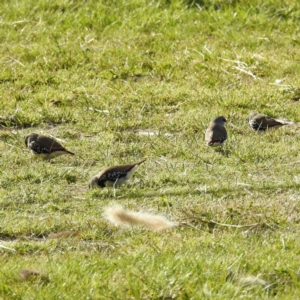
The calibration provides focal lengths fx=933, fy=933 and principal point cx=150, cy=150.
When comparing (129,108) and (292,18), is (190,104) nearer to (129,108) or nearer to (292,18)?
(129,108)

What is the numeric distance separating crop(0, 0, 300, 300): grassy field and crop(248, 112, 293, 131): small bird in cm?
10

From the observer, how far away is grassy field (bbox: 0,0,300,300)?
651 cm

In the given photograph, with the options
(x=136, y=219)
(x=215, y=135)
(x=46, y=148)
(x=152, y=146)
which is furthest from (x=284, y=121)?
(x=136, y=219)

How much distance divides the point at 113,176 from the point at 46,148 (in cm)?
115

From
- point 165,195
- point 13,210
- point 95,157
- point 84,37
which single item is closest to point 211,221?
point 165,195

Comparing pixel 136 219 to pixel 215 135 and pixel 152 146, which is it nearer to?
pixel 215 135

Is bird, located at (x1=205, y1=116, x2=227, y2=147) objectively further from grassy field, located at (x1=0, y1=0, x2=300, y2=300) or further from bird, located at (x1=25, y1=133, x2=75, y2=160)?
bird, located at (x1=25, y1=133, x2=75, y2=160)

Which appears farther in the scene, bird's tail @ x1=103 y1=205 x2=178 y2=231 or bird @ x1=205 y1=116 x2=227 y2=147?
bird @ x1=205 y1=116 x2=227 y2=147

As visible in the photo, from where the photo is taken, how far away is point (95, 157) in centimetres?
1020

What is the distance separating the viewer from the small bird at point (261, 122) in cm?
1068

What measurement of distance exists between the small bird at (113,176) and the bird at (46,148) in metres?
0.96

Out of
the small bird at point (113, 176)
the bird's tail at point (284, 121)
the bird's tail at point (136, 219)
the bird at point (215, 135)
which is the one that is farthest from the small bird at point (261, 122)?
the bird's tail at point (136, 219)

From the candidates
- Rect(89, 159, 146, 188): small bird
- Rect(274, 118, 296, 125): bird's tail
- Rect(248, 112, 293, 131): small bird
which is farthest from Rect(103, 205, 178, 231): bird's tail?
Rect(274, 118, 296, 125): bird's tail

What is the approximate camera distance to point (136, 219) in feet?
26.3
